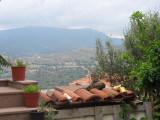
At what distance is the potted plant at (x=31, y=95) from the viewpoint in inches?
207

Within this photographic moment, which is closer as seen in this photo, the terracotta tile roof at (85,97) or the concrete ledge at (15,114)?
the concrete ledge at (15,114)

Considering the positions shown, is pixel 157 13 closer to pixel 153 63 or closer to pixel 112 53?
pixel 112 53

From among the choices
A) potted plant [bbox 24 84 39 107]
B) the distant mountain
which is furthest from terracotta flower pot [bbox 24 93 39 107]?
the distant mountain

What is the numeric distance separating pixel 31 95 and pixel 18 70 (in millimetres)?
1227

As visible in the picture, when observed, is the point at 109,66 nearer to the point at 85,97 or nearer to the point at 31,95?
the point at 85,97

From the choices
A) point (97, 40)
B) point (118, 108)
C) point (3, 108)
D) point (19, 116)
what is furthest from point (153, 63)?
point (97, 40)

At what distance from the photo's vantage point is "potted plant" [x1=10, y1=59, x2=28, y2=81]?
621 centimetres

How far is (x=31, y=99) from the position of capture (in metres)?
5.28

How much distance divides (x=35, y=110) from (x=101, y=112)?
1587mm

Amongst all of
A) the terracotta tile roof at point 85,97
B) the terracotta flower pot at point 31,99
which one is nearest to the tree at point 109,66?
the terracotta tile roof at point 85,97

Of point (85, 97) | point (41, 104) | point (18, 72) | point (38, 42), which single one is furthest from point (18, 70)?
point (38, 42)

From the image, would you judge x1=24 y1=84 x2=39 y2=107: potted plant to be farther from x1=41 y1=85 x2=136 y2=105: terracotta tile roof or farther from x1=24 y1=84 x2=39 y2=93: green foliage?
x1=41 y1=85 x2=136 y2=105: terracotta tile roof

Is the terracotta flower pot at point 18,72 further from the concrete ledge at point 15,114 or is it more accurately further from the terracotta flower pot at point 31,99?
the concrete ledge at point 15,114

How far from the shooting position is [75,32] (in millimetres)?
95188
